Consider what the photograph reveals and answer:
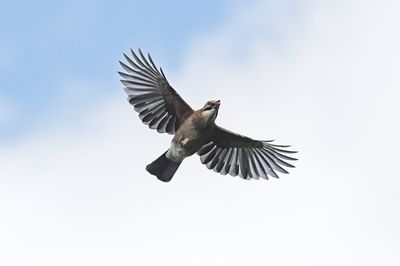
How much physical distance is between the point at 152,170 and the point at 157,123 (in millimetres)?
969

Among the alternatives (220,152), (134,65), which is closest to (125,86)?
(134,65)

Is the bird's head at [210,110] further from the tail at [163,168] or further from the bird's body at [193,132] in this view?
the tail at [163,168]

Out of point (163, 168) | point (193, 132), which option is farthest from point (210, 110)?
point (163, 168)

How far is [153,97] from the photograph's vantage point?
3192 cm

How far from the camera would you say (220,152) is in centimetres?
3306

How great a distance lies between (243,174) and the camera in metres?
33.2

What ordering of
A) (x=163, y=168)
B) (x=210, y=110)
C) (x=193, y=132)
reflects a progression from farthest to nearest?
(x=163, y=168), (x=193, y=132), (x=210, y=110)

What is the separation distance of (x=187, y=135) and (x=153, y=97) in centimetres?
116

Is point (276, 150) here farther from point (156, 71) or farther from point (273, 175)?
point (156, 71)

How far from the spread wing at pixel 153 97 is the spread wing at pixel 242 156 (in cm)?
120

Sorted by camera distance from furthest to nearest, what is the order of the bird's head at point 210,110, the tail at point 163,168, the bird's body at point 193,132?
the tail at point 163,168, the bird's body at point 193,132, the bird's head at point 210,110

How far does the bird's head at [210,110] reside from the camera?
1228 inches

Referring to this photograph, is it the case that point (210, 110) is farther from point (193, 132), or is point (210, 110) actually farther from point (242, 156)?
point (242, 156)

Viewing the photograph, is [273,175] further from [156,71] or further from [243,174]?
[156,71]
